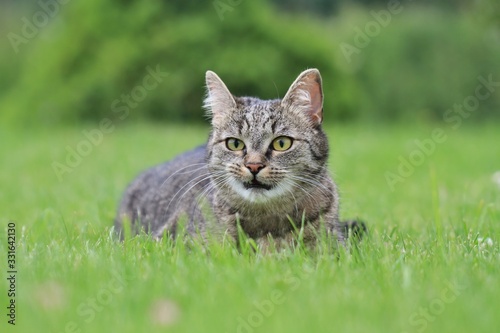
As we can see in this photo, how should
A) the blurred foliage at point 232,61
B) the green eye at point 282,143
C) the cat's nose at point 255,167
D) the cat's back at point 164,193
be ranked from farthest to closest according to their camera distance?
the blurred foliage at point 232,61
the cat's back at point 164,193
the green eye at point 282,143
the cat's nose at point 255,167

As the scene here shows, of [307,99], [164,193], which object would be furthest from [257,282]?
[164,193]

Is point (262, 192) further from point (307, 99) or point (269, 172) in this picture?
point (307, 99)

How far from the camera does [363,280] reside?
271 cm

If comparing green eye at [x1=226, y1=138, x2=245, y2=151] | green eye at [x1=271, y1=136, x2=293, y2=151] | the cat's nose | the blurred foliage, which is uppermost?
the blurred foliage

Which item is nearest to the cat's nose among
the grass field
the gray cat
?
the gray cat

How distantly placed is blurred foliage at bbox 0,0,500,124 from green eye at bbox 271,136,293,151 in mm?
9242

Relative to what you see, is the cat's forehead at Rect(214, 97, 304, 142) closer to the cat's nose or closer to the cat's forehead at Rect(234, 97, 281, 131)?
the cat's forehead at Rect(234, 97, 281, 131)

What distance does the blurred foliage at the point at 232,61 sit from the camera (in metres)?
13.1

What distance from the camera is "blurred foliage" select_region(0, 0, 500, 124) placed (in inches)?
515

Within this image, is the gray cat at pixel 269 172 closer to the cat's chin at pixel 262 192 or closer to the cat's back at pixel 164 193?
the cat's chin at pixel 262 192

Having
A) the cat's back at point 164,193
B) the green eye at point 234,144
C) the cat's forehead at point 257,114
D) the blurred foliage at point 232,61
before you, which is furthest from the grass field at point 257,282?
the blurred foliage at point 232,61

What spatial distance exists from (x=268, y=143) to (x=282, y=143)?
0.07 m

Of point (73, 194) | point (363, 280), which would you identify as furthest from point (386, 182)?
point (363, 280)

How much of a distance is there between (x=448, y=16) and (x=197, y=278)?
15.0 meters
